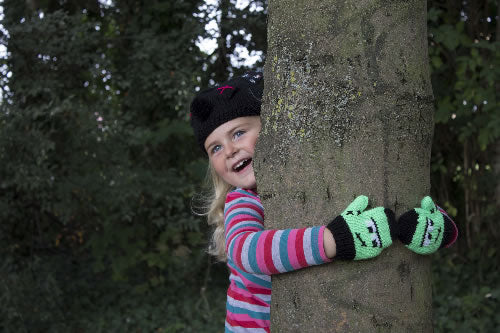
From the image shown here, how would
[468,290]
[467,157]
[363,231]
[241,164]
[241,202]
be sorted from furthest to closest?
[467,157] → [468,290] → [241,164] → [241,202] → [363,231]

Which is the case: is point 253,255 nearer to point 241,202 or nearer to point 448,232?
point 241,202

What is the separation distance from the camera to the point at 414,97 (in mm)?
1363

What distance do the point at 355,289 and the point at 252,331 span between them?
2.16 feet

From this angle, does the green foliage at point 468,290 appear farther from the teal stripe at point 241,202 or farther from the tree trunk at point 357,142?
the tree trunk at point 357,142

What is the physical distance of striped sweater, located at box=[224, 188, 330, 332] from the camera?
1356 mm

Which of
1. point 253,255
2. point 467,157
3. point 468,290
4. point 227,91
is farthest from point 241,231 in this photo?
point 467,157

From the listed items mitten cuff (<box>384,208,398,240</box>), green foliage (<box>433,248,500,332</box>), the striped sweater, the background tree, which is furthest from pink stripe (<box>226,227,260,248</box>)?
green foliage (<box>433,248,500,332</box>)

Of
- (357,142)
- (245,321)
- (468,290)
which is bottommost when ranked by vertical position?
(468,290)

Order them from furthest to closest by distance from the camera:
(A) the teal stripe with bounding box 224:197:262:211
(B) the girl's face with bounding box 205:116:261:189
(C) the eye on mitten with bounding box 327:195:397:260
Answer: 1. (B) the girl's face with bounding box 205:116:261:189
2. (A) the teal stripe with bounding box 224:197:262:211
3. (C) the eye on mitten with bounding box 327:195:397:260

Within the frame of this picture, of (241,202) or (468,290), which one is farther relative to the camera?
(468,290)

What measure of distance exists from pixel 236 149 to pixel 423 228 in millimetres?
824

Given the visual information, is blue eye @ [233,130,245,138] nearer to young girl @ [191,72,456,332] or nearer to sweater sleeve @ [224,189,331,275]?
young girl @ [191,72,456,332]

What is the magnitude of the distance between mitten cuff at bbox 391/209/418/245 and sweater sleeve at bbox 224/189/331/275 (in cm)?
19

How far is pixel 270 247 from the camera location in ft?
4.66
